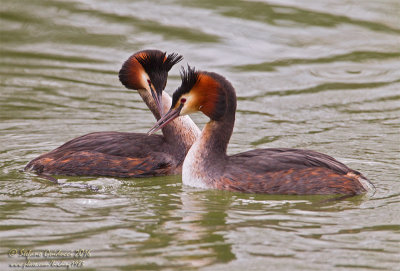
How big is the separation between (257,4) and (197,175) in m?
7.90

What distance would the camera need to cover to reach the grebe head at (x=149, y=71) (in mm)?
9875

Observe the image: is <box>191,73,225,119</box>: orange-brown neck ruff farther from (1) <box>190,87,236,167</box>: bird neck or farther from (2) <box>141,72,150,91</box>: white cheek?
(2) <box>141,72,150,91</box>: white cheek

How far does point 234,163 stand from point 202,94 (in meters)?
0.79

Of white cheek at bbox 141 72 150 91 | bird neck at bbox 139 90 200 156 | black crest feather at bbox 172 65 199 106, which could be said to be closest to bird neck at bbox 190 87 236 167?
black crest feather at bbox 172 65 199 106

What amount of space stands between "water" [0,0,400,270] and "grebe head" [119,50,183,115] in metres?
1.22

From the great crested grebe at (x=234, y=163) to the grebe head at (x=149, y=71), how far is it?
97cm

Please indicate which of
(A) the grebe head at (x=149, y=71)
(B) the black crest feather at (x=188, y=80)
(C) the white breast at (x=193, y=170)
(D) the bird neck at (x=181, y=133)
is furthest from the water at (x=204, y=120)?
(A) the grebe head at (x=149, y=71)

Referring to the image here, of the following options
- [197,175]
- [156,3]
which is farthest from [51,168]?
[156,3]

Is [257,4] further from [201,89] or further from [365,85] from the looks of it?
[201,89]

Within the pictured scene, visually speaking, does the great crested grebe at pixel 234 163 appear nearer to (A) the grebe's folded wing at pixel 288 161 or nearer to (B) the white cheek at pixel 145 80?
(A) the grebe's folded wing at pixel 288 161

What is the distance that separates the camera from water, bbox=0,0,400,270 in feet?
22.5

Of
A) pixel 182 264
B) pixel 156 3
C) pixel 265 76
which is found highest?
pixel 156 3

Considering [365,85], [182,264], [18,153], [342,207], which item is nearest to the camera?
[182,264]

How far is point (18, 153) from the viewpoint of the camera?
1023cm
